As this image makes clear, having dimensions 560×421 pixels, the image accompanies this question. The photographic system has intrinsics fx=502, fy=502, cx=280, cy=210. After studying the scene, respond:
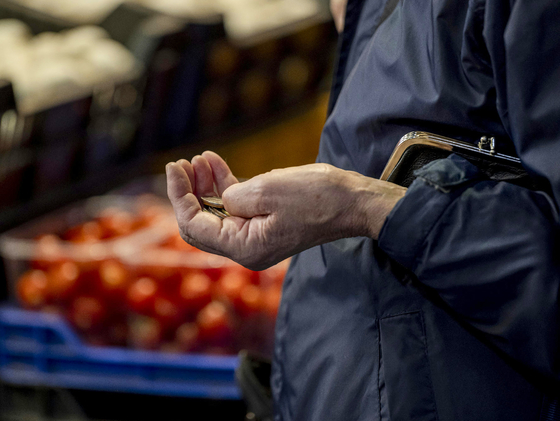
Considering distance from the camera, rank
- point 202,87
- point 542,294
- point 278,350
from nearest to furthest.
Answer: point 542,294
point 278,350
point 202,87

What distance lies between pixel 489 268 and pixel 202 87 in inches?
77.9

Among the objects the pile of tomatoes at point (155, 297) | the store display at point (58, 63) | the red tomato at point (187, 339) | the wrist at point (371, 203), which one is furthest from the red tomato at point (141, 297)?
the wrist at point (371, 203)

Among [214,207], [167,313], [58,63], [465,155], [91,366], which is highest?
[465,155]

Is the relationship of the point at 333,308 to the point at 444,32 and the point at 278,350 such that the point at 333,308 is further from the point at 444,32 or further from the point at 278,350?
the point at 444,32

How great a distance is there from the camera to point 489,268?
1.75ft

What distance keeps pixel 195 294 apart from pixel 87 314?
32 cm

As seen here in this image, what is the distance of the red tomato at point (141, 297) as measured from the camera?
5.00 feet

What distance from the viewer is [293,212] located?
22.3 inches

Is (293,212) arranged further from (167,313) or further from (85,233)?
(85,233)

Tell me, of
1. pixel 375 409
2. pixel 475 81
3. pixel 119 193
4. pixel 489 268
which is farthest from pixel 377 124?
pixel 119 193

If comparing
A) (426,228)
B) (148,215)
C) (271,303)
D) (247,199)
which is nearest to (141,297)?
(271,303)

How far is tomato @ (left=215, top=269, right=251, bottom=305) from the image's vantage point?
61.3 inches

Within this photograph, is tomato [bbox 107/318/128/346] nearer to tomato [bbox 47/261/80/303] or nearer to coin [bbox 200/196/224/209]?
tomato [bbox 47/261/80/303]

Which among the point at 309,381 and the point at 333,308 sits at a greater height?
the point at 333,308
